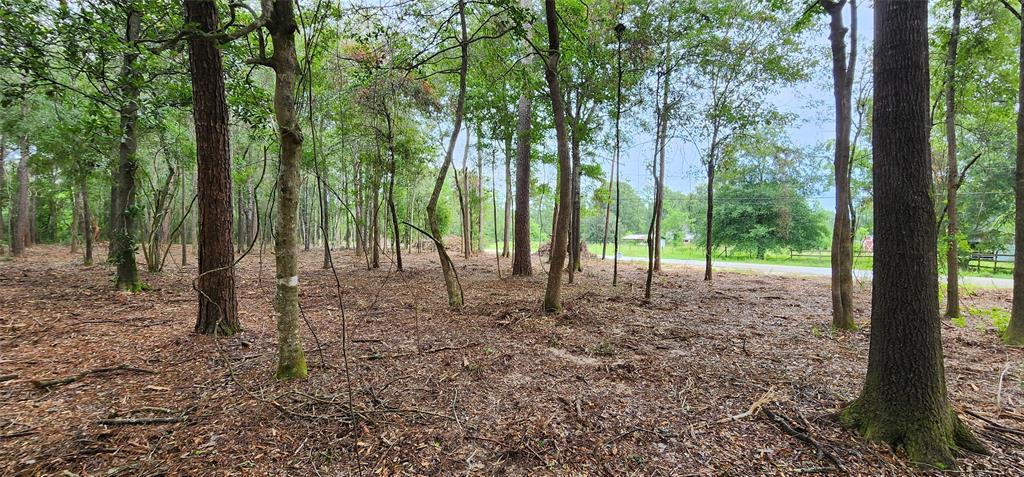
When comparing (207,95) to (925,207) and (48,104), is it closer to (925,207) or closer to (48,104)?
(925,207)

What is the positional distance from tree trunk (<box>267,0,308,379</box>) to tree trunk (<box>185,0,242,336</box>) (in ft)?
5.74

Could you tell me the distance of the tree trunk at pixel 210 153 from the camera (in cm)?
409

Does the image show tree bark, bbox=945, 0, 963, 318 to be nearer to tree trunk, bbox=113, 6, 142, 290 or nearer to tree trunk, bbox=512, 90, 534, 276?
tree trunk, bbox=512, 90, 534, 276

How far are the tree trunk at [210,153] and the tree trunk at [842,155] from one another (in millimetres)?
7469

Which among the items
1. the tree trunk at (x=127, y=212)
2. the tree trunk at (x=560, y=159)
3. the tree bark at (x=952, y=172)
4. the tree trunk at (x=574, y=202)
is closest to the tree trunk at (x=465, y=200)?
the tree trunk at (x=574, y=202)

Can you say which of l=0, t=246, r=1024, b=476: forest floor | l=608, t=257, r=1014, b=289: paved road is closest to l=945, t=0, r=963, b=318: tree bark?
l=0, t=246, r=1024, b=476: forest floor

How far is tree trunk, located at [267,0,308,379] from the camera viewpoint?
2797 millimetres

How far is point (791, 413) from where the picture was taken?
112 inches

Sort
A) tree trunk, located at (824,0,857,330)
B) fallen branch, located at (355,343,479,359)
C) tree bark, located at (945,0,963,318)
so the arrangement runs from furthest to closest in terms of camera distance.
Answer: tree bark, located at (945,0,963,318)
tree trunk, located at (824,0,857,330)
fallen branch, located at (355,343,479,359)

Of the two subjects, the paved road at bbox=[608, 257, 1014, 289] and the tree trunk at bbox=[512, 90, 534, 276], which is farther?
the paved road at bbox=[608, 257, 1014, 289]

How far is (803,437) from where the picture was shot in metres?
2.53

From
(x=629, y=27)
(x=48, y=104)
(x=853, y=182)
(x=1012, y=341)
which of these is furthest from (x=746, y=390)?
(x=48, y=104)

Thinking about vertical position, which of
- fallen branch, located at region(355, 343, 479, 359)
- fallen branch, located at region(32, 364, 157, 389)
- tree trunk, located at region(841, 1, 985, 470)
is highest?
tree trunk, located at region(841, 1, 985, 470)

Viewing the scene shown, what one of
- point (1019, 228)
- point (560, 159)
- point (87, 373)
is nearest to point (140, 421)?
point (87, 373)
